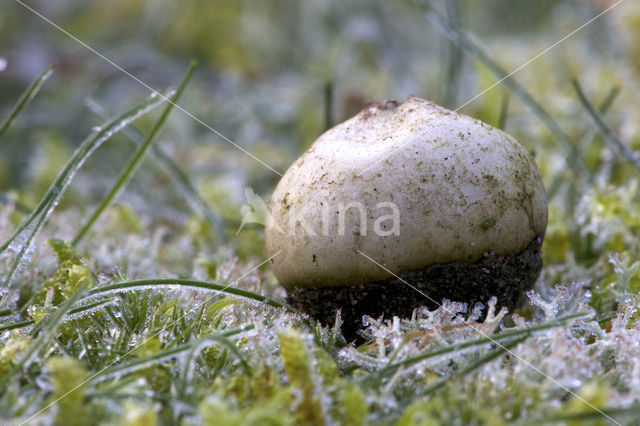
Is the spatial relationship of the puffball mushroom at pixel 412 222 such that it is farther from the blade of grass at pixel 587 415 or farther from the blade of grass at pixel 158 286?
the blade of grass at pixel 587 415

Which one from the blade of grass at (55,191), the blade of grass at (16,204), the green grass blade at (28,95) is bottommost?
the blade of grass at (16,204)

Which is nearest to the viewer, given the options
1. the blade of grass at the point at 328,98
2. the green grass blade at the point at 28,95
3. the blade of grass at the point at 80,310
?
the blade of grass at the point at 80,310

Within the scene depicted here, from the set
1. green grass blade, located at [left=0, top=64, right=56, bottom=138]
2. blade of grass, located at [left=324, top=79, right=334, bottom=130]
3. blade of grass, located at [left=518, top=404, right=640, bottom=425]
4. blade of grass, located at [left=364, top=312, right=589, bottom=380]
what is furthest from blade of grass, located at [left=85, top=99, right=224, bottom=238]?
blade of grass, located at [left=518, top=404, right=640, bottom=425]

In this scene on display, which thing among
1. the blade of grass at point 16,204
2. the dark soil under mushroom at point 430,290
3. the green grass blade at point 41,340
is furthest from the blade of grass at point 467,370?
the blade of grass at point 16,204

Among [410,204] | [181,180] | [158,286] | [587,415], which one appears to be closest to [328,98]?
[181,180]

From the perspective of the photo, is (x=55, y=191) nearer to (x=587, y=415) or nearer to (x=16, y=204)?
(x=16, y=204)

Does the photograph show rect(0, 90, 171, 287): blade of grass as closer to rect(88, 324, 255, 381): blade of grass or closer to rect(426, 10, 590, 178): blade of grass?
rect(88, 324, 255, 381): blade of grass

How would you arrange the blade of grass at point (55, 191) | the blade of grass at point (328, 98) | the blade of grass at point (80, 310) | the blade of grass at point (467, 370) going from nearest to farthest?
the blade of grass at point (467, 370), the blade of grass at point (80, 310), the blade of grass at point (55, 191), the blade of grass at point (328, 98)
